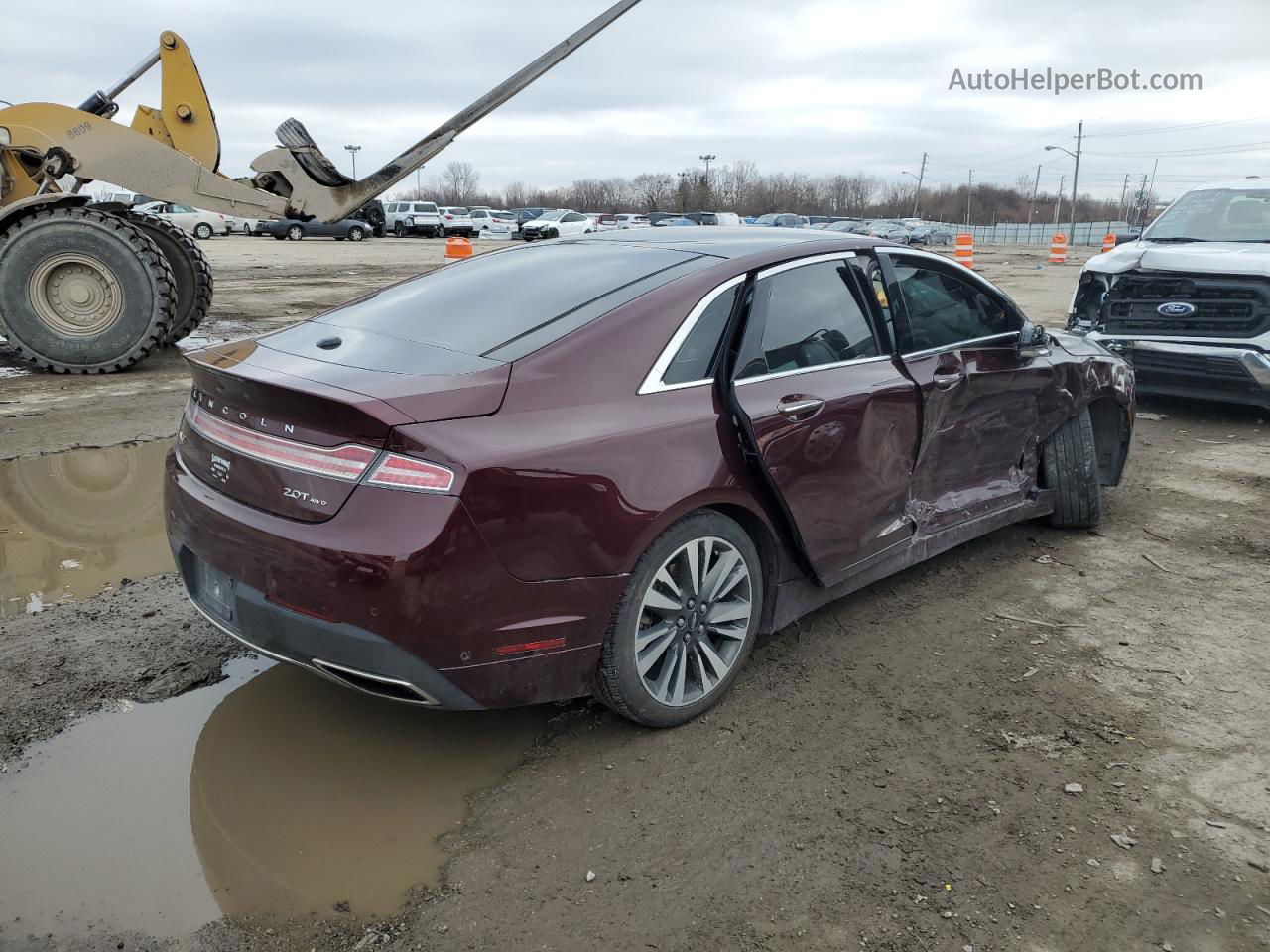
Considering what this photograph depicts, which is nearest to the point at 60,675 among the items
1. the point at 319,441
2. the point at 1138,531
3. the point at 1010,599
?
the point at 319,441

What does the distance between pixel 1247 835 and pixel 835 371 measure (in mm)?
1895

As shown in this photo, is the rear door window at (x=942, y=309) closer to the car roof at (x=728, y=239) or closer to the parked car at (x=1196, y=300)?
the car roof at (x=728, y=239)

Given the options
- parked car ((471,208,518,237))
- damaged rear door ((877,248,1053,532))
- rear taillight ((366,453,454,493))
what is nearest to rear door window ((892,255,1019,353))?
damaged rear door ((877,248,1053,532))

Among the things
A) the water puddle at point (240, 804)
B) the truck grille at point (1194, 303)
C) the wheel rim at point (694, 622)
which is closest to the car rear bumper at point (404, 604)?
the wheel rim at point (694, 622)

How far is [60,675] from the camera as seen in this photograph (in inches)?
134

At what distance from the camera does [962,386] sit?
4.11 m

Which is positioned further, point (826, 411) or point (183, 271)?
point (183, 271)

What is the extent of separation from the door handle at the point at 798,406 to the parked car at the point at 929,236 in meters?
44.9

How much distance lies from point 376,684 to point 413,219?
144 feet

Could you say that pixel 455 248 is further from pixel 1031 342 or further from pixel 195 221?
pixel 195 221

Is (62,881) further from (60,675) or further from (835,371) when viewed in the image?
(835,371)

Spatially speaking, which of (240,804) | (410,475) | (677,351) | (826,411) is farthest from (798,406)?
(240,804)

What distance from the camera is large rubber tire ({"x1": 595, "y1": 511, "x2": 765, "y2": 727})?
289cm

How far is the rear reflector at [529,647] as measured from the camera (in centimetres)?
268
